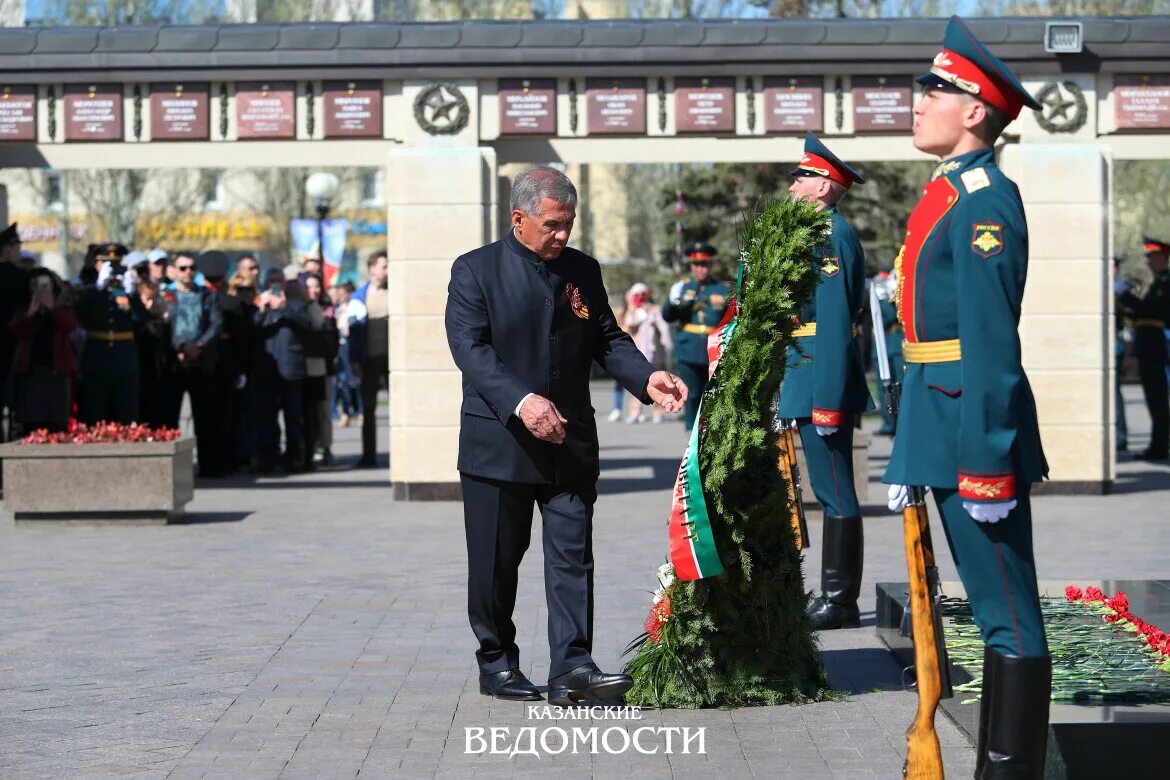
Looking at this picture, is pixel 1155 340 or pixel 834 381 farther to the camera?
pixel 1155 340

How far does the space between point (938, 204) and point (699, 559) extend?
171 centimetres

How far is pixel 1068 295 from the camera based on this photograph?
14547 mm

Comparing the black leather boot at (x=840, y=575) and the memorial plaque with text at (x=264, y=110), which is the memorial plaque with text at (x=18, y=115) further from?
the black leather boot at (x=840, y=575)

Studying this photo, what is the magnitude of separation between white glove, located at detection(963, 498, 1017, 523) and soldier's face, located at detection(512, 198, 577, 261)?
222 cm

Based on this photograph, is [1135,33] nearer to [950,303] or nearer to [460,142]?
[460,142]

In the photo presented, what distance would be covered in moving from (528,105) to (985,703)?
971 centimetres

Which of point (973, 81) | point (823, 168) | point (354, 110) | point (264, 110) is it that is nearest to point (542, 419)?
point (973, 81)

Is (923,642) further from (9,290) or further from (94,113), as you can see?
(9,290)

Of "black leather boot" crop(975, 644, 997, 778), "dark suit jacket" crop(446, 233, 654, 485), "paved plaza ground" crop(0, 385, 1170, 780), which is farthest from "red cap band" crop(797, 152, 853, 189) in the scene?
"black leather boot" crop(975, 644, 997, 778)

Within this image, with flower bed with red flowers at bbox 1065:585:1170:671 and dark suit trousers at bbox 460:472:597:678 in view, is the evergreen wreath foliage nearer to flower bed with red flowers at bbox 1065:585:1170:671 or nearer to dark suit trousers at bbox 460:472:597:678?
dark suit trousers at bbox 460:472:597:678

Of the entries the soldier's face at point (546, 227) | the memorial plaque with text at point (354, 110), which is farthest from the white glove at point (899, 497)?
the memorial plaque with text at point (354, 110)

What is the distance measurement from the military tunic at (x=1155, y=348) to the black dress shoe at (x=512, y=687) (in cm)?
1347

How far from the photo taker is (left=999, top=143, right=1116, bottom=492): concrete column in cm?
1448

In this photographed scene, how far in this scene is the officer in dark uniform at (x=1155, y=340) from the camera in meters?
19.3
